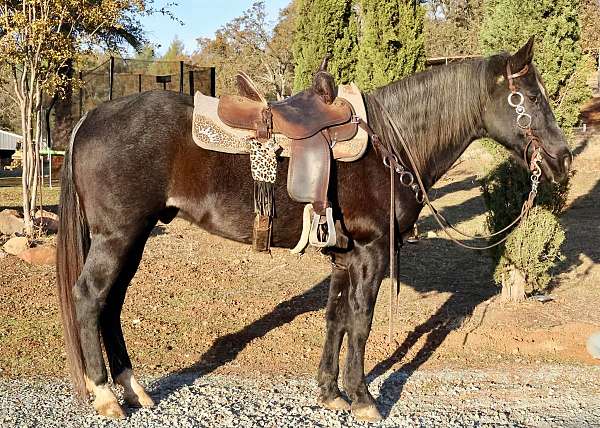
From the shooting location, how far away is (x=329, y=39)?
31.7 feet

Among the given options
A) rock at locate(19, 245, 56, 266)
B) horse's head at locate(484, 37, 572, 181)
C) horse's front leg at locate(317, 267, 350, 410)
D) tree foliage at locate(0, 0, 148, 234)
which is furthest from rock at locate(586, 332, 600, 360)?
tree foliage at locate(0, 0, 148, 234)

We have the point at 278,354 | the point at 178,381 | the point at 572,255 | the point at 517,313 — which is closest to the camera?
the point at 178,381

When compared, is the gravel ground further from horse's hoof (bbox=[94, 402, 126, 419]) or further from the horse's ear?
the horse's ear

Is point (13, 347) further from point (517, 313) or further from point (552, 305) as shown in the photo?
point (552, 305)

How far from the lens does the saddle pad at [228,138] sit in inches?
135

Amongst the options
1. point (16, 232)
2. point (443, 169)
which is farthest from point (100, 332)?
point (16, 232)

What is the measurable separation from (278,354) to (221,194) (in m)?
1.95

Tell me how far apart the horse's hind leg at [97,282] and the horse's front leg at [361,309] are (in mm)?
1358

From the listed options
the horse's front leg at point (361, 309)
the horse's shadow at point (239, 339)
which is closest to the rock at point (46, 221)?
the horse's shadow at point (239, 339)

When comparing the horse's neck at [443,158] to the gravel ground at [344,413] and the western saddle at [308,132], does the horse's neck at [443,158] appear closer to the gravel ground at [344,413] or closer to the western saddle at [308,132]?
the western saddle at [308,132]

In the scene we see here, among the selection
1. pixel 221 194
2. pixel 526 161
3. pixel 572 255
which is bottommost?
pixel 572 255

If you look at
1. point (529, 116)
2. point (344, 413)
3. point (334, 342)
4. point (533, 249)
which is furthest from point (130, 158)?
point (533, 249)

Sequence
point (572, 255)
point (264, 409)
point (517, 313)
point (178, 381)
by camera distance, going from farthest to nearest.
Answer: point (572, 255), point (517, 313), point (178, 381), point (264, 409)

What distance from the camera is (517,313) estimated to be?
592 centimetres
